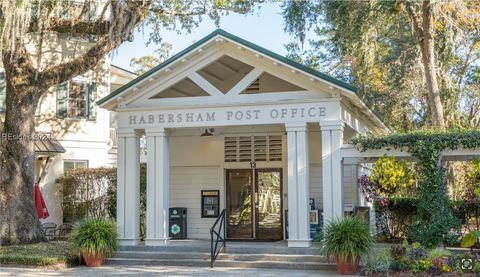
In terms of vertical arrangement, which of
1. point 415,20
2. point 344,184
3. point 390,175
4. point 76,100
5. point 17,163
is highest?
point 415,20

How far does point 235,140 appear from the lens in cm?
1561

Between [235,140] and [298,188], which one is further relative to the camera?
[235,140]

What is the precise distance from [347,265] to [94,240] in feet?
18.1

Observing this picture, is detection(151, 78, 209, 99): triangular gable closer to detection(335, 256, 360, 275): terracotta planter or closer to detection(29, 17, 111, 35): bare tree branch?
detection(29, 17, 111, 35): bare tree branch

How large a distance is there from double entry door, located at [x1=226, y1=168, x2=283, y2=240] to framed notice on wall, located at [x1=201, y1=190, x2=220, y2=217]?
310 millimetres

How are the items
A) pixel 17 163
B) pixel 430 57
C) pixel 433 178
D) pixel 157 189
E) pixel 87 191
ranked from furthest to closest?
pixel 87 191
pixel 430 57
pixel 17 163
pixel 157 189
pixel 433 178

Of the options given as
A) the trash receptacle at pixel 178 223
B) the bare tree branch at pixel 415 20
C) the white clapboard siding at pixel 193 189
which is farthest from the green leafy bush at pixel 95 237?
the bare tree branch at pixel 415 20

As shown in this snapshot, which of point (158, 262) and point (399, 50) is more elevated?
point (399, 50)

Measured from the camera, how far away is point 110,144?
21078mm

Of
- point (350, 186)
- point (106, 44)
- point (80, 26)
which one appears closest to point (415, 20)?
point (350, 186)

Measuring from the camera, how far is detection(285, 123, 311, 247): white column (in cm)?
1232

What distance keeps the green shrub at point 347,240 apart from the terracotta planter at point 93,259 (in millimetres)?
5016

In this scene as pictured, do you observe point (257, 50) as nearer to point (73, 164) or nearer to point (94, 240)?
point (94, 240)

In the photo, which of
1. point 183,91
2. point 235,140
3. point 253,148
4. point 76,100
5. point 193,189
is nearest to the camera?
point 183,91
